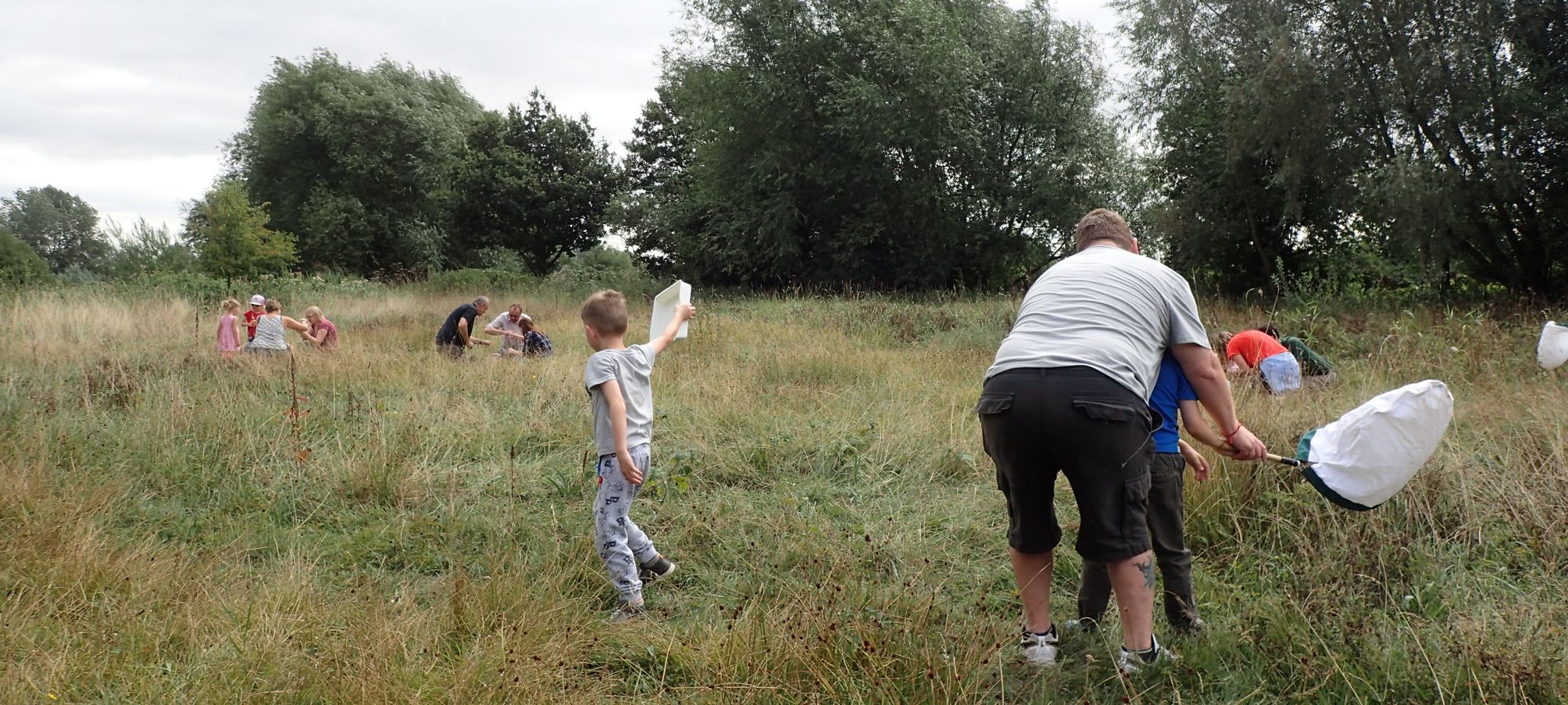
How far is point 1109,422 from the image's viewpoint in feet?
8.48

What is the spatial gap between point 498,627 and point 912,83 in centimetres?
1889

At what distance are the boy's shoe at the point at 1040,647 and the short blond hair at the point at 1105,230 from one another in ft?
4.36

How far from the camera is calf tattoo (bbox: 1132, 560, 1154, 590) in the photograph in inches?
109

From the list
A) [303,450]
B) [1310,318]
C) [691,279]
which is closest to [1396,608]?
[303,450]

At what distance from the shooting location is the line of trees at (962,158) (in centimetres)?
1231

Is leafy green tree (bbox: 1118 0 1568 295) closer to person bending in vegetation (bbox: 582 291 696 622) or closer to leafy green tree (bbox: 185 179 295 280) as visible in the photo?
person bending in vegetation (bbox: 582 291 696 622)

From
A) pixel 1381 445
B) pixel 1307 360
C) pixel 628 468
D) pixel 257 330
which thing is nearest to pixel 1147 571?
pixel 1381 445

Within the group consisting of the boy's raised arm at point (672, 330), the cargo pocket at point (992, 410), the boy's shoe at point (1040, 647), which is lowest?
the boy's shoe at point (1040, 647)

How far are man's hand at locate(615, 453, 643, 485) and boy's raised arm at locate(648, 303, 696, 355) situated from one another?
1.56ft

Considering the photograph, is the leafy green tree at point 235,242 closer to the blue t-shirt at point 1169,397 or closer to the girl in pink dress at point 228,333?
the girl in pink dress at point 228,333

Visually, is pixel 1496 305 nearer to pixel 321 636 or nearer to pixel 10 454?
pixel 321 636

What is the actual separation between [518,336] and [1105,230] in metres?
8.83

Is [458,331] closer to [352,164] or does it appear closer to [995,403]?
[995,403]

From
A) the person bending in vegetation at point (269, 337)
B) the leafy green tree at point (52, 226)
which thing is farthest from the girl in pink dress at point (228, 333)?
the leafy green tree at point (52, 226)
